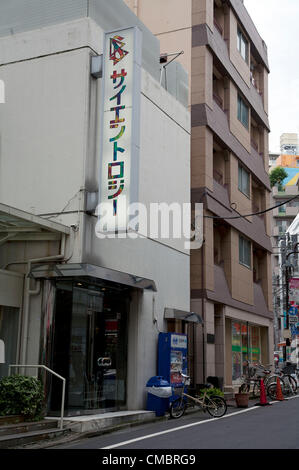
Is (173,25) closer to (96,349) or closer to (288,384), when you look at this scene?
(96,349)

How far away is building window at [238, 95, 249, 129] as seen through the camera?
93.2 ft

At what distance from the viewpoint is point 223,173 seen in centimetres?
2614

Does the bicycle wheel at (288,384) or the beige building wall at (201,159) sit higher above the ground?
the beige building wall at (201,159)

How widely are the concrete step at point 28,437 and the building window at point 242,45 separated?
22599 mm

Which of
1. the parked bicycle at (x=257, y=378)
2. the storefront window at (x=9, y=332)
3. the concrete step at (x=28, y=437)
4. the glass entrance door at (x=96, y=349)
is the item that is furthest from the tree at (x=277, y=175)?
the concrete step at (x=28, y=437)

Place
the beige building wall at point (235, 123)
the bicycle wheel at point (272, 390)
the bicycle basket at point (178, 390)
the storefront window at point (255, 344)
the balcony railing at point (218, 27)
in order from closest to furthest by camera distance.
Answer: the bicycle basket at point (178, 390) → the bicycle wheel at point (272, 390) → the balcony railing at point (218, 27) → the beige building wall at point (235, 123) → the storefront window at point (255, 344)

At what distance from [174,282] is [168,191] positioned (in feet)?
9.89

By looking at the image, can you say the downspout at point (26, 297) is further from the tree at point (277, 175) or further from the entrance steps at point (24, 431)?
the tree at point (277, 175)

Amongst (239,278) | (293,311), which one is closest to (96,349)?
(239,278)

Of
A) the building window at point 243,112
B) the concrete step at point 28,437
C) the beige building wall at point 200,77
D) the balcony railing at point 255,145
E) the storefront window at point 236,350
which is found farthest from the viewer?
the balcony railing at point 255,145

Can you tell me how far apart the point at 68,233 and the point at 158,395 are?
17.0 feet

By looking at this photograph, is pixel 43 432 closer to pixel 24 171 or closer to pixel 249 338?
pixel 24 171

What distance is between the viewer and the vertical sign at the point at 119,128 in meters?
13.8
